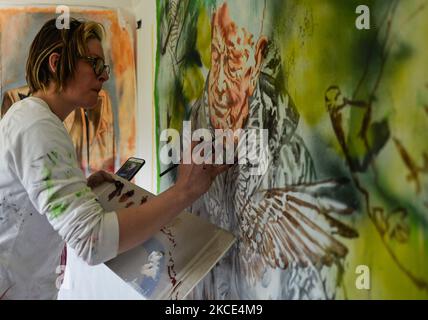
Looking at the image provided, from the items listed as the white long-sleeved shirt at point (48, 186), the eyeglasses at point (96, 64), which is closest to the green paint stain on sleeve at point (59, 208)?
the white long-sleeved shirt at point (48, 186)

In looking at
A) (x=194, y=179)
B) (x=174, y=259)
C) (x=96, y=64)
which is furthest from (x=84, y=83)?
(x=174, y=259)

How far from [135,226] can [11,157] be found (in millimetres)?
290

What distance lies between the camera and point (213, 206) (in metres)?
1.14

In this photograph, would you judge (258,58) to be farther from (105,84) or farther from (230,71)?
(105,84)

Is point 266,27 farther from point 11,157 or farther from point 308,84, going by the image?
point 11,157

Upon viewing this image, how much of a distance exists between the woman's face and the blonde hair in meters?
0.01

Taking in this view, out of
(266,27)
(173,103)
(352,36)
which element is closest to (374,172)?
(352,36)

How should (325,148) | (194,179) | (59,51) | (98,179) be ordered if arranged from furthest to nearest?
(98,179) → (59,51) → (194,179) → (325,148)

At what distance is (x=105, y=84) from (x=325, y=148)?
1757 millimetres

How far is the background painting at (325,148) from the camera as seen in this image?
0.57 meters

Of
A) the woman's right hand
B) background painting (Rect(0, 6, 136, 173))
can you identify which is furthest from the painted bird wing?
background painting (Rect(0, 6, 136, 173))

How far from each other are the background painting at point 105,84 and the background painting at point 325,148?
116cm

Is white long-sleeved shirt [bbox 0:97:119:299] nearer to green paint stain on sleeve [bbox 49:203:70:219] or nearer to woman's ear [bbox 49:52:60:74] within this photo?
green paint stain on sleeve [bbox 49:203:70:219]

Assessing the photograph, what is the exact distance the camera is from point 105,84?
2197 mm
